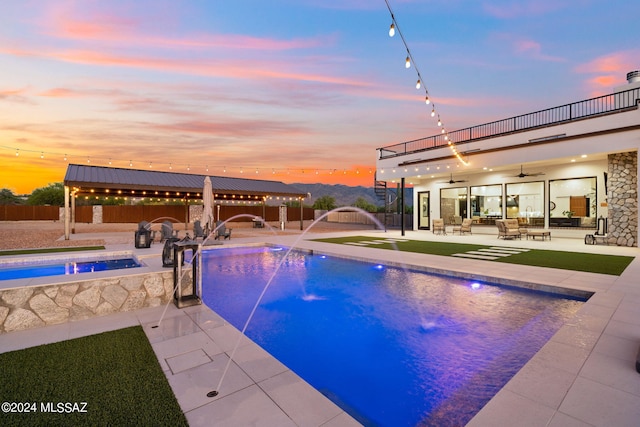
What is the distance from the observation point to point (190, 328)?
11.9ft

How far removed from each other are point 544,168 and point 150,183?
792 inches

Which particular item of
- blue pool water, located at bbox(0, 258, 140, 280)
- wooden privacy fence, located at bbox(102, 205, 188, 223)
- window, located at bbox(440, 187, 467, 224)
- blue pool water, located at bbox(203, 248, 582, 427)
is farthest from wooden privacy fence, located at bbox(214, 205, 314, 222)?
blue pool water, located at bbox(203, 248, 582, 427)

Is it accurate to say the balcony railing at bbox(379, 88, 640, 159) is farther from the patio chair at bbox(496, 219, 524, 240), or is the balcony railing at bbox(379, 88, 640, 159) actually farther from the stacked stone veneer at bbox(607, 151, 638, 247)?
the patio chair at bbox(496, 219, 524, 240)

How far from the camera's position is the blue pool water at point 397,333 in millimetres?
2717

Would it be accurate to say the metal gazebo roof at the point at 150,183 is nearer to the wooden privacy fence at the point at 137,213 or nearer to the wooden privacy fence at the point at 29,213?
the wooden privacy fence at the point at 137,213

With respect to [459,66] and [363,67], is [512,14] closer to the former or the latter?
[459,66]

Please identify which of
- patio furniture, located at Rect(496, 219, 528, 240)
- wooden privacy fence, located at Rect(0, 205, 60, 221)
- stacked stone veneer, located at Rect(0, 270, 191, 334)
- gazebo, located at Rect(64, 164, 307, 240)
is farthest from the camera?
wooden privacy fence, located at Rect(0, 205, 60, 221)

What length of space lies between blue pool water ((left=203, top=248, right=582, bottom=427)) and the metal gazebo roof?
33.9ft

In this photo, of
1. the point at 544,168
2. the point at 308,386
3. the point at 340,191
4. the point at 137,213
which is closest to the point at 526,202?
the point at 544,168

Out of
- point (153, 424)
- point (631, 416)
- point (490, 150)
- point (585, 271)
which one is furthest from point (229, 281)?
point (490, 150)

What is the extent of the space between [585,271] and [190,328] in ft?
25.7

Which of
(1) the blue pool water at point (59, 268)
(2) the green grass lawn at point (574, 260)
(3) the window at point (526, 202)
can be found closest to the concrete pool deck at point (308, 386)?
(2) the green grass lawn at point (574, 260)

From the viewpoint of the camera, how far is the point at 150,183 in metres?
15.9

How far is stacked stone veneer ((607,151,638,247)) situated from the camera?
11.0 meters
